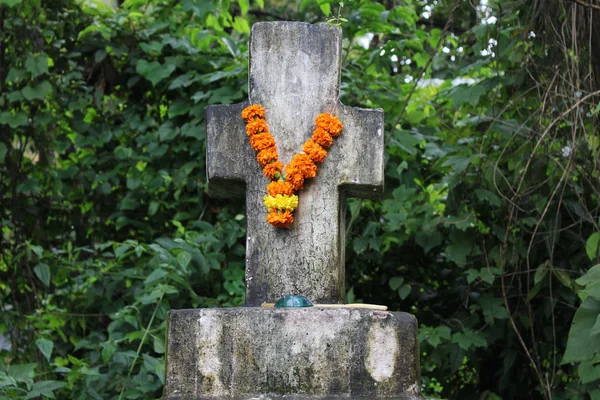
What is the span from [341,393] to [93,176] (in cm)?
342

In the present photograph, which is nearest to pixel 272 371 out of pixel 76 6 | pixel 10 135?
pixel 10 135

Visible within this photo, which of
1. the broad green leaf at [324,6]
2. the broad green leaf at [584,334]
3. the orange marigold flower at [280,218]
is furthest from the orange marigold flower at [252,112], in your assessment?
the broad green leaf at [324,6]

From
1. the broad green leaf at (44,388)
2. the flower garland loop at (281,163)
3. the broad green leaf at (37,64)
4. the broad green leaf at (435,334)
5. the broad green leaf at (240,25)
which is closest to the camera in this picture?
the flower garland loop at (281,163)

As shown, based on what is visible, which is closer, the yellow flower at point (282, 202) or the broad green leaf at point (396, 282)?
the yellow flower at point (282, 202)

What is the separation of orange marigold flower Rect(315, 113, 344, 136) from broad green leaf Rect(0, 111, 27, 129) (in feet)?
9.08

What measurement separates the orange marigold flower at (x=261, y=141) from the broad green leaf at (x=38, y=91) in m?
2.56

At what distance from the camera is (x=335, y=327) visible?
3.21 m

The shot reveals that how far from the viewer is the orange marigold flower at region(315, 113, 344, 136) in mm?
3635

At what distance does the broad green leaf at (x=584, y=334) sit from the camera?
11.9 ft

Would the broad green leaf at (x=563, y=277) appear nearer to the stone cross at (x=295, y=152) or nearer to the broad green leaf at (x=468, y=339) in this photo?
the broad green leaf at (x=468, y=339)

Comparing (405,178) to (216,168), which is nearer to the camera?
(216,168)

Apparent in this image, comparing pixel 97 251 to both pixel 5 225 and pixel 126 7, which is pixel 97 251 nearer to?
pixel 5 225

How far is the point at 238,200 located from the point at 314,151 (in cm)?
241

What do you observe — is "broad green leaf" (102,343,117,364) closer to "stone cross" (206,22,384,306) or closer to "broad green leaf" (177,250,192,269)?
"broad green leaf" (177,250,192,269)
